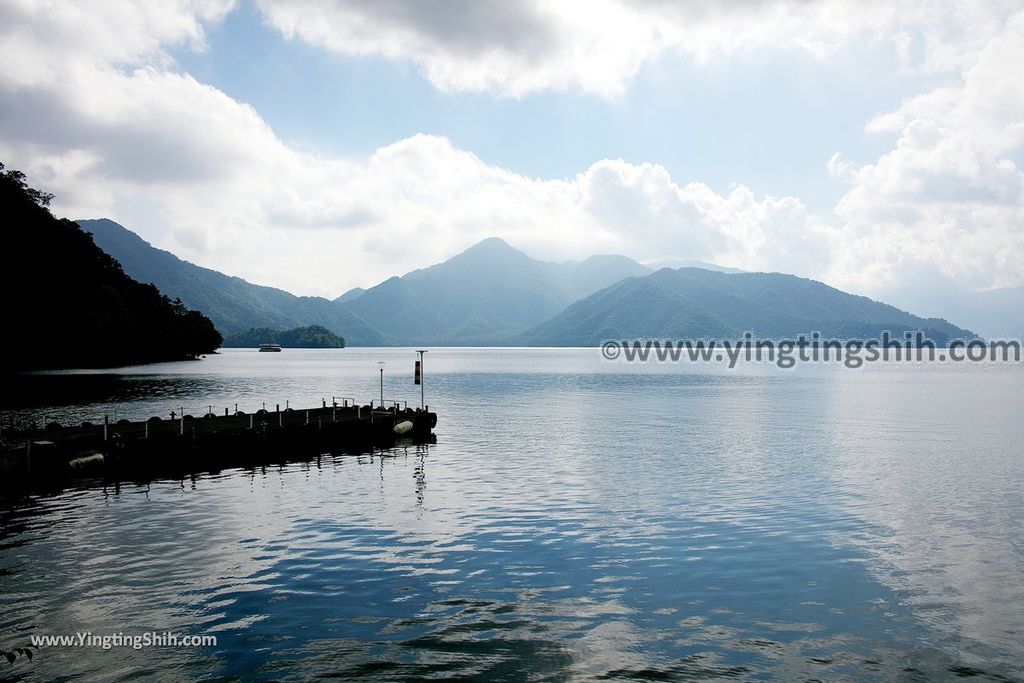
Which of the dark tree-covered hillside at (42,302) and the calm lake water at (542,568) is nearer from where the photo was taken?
the calm lake water at (542,568)

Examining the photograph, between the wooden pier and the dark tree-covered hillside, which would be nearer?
the wooden pier

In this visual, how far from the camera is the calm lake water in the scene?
58.5 ft

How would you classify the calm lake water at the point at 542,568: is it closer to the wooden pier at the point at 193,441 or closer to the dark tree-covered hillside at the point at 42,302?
the wooden pier at the point at 193,441

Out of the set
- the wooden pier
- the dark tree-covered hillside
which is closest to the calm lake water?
the wooden pier

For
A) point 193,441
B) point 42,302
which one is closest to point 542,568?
point 193,441

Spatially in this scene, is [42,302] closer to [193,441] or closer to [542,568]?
[193,441]

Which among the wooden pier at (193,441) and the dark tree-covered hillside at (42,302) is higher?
the dark tree-covered hillside at (42,302)

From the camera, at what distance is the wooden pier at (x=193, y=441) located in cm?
4275

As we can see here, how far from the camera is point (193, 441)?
Result: 5006 centimetres

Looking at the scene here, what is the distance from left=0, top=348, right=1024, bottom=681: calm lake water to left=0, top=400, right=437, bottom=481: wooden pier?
12.5 ft

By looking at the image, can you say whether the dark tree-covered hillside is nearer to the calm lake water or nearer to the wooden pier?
the wooden pier

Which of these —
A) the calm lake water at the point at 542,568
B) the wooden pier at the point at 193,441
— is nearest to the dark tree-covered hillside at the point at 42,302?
the wooden pier at the point at 193,441

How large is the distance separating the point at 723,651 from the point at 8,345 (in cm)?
19805

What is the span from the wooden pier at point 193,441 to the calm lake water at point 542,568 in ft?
12.5
